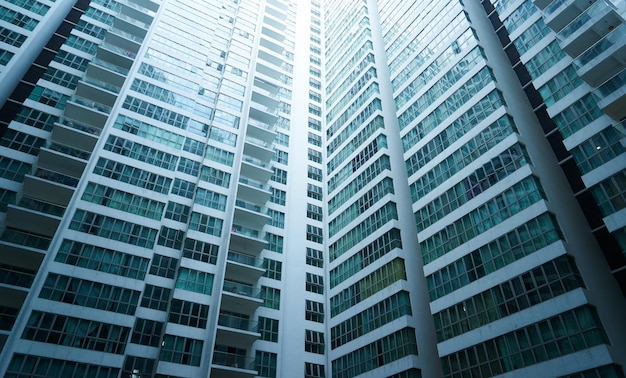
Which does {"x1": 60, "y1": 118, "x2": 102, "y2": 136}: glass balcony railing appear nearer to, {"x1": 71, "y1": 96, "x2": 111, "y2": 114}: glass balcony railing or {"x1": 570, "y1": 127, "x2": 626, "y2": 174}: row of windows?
{"x1": 71, "y1": 96, "x2": 111, "y2": 114}: glass balcony railing

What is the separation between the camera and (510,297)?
26.5 m

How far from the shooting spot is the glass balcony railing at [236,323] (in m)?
36.2

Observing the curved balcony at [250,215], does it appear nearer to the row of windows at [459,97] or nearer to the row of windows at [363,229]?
the row of windows at [363,229]

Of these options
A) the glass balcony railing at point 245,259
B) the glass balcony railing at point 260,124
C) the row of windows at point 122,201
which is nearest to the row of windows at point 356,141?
the glass balcony railing at point 260,124

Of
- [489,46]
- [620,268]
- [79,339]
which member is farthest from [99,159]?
[620,268]

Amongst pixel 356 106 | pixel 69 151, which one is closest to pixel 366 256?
pixel 356 106

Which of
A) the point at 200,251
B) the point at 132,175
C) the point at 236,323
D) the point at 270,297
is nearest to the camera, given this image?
the point at 236,323

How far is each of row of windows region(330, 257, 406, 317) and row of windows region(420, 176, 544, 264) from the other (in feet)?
9.82

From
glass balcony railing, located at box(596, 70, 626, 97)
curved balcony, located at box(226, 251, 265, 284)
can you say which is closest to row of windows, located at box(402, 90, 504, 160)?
glass balcony railing, located at box(596, 70, 626, 97)

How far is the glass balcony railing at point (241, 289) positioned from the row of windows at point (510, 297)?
53.3 feet

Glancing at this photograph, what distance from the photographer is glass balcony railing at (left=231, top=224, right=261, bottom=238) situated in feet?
140

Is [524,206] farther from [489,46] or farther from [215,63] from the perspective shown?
[215,63]

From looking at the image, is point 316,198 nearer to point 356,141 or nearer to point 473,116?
point 356,141

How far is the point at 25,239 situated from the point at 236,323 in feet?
57.6
